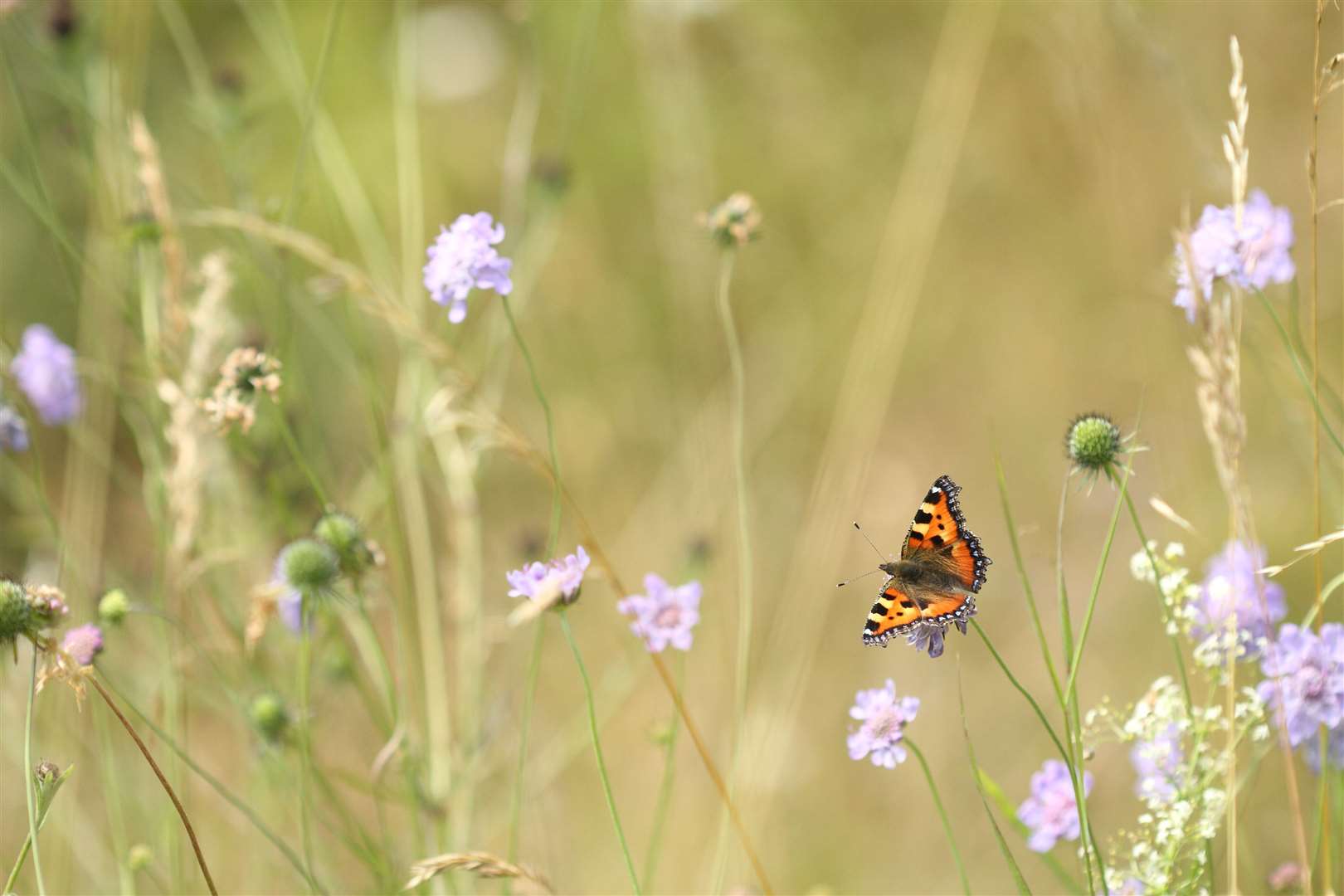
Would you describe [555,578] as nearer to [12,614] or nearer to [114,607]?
[12,614]

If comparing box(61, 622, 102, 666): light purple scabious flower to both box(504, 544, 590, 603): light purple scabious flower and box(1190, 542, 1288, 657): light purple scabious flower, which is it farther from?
box(1190, 542, 1288, 657): light purple scabious flower

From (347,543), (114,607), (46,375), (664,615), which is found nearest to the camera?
(664,615)

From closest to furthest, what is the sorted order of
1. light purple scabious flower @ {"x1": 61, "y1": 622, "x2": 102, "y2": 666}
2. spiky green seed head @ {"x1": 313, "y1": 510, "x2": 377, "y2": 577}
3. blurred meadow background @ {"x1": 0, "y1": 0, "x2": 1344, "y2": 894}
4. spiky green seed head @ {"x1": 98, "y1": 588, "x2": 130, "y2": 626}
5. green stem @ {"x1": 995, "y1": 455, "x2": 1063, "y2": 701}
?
green stem @ {"x1": 995, "y1": 455, "x2": 1063, "y2": 701}
light purple scabious flower @ {"x1": 61, "y1": 622, "x2": 102, "y2": 666}
spiky green seed head @ {"x1": 313, "y1": 510, "x2": 377, "y2": 577}
spiky green seed head @ {"x1": 98, "y1": 588, "x2": 130, "y2": 626}
blurred meadow background @ {"x1": 0, "y1": 0, "x2": 1344, "y2": 894}

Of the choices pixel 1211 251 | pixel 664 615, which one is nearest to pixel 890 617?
pixel 664 615

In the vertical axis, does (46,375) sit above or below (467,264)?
above

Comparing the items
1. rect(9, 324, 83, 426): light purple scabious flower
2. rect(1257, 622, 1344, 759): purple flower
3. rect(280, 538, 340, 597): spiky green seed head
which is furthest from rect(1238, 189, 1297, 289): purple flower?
rect(9, 324, 83, 426): light purple scabious flower

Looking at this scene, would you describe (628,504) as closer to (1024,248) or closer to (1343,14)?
(1024,248)

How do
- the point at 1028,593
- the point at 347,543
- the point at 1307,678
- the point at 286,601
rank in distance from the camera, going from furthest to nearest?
the point at 286,601, the point at 347,543, the point at 1307,678, the point at 1028,593
